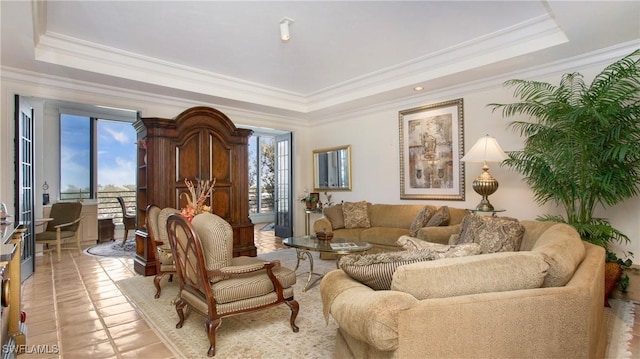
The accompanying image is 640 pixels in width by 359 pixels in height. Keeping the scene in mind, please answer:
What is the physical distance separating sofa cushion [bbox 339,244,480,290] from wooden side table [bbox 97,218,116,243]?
717cm

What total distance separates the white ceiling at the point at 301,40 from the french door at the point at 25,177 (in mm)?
734

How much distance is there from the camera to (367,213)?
5.62m

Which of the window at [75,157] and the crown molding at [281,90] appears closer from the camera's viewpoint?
the crown molding at [281,90]

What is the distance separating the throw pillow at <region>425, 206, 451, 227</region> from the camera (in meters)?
4.50

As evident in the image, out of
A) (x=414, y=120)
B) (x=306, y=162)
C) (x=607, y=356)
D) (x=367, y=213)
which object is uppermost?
(x=414, y=120)

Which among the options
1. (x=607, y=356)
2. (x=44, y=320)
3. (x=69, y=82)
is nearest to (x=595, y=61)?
(x=607, y=356)

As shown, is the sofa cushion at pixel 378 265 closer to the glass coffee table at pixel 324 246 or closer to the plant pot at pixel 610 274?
the glass coffee table at pixel 324 246

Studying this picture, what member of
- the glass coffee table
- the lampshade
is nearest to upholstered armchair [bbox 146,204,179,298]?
the glass coffee table

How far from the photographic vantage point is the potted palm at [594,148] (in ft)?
9.93

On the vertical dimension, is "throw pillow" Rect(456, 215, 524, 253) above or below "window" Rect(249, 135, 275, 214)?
below

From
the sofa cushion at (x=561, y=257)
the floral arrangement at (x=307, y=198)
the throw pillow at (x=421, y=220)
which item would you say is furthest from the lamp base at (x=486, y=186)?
the floral arrangement at (x=307, y=198)

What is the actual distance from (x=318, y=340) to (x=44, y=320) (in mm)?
2449

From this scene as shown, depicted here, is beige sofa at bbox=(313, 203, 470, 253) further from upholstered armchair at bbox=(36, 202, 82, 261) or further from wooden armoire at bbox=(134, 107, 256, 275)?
upholstered armchair at bbox=(36, 202, 82, 261)

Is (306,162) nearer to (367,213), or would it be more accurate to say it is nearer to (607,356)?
(367,213)
